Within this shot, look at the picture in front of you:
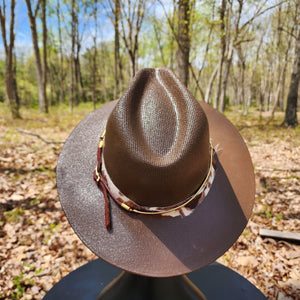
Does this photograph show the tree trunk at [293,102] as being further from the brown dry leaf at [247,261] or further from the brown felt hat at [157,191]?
the brown felt hat at [157,191]

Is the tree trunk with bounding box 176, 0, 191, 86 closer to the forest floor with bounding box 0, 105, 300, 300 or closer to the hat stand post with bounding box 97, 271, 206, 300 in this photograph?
the forest floor with bounding box 0, 105, 300, 300

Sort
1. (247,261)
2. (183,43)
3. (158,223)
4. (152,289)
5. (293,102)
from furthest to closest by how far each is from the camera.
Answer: (293,102)
(183,43)
(247,261)
(152,289)
(158,223)

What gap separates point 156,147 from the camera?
1129 millimetres

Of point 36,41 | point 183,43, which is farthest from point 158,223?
point 36,41

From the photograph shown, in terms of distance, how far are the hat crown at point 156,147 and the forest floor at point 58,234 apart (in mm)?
2293

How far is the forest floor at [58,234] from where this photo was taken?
2723 mm

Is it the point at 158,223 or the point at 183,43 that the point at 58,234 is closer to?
the point at 158,223

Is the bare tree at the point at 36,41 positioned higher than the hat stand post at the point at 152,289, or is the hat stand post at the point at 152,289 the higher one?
the bare tree at the point at 36,41

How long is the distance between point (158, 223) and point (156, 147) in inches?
15.8

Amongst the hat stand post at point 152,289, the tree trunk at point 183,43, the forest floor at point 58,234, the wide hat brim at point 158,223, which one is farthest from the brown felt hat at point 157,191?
the tree trunk at point 183,43

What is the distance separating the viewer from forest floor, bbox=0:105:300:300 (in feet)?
8.93

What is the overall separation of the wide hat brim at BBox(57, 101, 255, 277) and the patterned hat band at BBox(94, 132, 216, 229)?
0.04 m

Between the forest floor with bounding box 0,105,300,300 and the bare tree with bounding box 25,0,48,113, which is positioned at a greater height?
the bare tree with bounding box 25,0,48,113

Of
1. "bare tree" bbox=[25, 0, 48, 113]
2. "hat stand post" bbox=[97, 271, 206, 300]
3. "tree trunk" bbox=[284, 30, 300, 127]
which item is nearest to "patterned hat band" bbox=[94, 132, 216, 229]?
"hat stand post" bbox=[97, 271, 206, 300]
